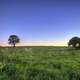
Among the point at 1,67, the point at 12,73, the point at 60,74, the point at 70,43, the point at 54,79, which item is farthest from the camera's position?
the point at 70,43

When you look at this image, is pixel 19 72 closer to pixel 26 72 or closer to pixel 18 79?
pixel 26 72

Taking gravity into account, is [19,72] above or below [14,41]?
below

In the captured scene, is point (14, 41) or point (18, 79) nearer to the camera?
point (18, 79)

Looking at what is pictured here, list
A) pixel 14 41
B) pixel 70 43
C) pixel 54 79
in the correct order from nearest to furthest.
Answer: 1. pixel 54 79
2. pixel 70 43
3. pixel 14 41

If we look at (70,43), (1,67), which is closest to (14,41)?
(70,43)

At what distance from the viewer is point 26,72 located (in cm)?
1972

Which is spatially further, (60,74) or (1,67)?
(1,67)

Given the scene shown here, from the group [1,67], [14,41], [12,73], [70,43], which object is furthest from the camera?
[14,41]

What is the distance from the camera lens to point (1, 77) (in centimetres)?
1844

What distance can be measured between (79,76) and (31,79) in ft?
11.3

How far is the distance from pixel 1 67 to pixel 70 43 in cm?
7254

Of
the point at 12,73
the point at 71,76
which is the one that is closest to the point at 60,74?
the point at 71,76

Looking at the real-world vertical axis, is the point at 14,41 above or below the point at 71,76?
above

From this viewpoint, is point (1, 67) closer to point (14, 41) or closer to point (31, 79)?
point (31, 79)
